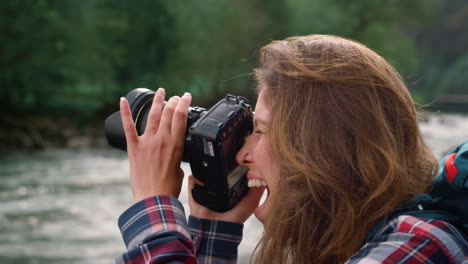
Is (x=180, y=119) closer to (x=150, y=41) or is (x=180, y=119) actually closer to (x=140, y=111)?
(x=140, y=111)

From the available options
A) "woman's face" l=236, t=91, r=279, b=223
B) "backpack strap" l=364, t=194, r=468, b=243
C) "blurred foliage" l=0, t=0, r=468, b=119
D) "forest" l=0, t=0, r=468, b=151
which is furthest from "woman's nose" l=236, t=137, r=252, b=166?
"blurred foliage" l=0, t=0, r=468, b=119

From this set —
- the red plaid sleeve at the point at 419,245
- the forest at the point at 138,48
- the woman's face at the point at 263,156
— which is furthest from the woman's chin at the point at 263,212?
the forest at the point at 138,48

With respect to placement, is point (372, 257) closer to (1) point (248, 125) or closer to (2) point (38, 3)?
(1) point (248, 125)

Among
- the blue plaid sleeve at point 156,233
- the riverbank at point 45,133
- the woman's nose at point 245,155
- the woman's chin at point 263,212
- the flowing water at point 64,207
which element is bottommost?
the riverbank at point 45,133

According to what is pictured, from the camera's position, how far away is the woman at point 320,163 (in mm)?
767

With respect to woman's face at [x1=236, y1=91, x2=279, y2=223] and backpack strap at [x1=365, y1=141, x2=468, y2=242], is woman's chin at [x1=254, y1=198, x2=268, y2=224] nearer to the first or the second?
woman's face at [x1=236, y1=91, x2=279, y2=223]

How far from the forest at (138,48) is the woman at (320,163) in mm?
6195

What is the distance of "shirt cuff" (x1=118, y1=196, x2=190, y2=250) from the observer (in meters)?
0.82

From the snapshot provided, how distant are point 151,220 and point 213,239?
9.8 inches

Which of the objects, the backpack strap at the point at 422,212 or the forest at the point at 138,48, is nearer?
the backpack strap at the point at 422,212

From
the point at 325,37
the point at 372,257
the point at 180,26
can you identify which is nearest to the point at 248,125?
the point at 325,37

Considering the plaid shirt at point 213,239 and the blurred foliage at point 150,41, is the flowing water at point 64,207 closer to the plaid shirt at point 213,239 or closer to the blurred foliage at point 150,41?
the plaid shirt at point 213,239

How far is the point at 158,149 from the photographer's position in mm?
905

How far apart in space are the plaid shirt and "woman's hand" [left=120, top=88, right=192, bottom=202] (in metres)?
0.03
